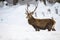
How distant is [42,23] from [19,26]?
10.9 inches

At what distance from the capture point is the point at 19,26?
173 cm

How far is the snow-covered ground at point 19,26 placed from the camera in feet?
5.57

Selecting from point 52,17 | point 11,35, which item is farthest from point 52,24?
point 11,35

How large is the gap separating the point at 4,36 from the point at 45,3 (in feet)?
2.00

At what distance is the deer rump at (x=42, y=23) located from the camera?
1784 mm

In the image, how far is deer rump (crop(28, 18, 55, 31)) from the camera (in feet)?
5.85

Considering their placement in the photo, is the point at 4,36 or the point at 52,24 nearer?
the point at 4,36

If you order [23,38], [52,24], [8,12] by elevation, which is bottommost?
[23,38]

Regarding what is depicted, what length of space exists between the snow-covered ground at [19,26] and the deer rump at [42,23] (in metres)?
0.05

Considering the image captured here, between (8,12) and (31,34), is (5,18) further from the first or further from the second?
(31,34)

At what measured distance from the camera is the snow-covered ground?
5.57 feet

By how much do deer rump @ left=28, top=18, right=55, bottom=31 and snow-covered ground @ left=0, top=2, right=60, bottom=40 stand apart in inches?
1.9

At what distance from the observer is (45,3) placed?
182 centimetres

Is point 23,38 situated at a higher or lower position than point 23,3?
lower
